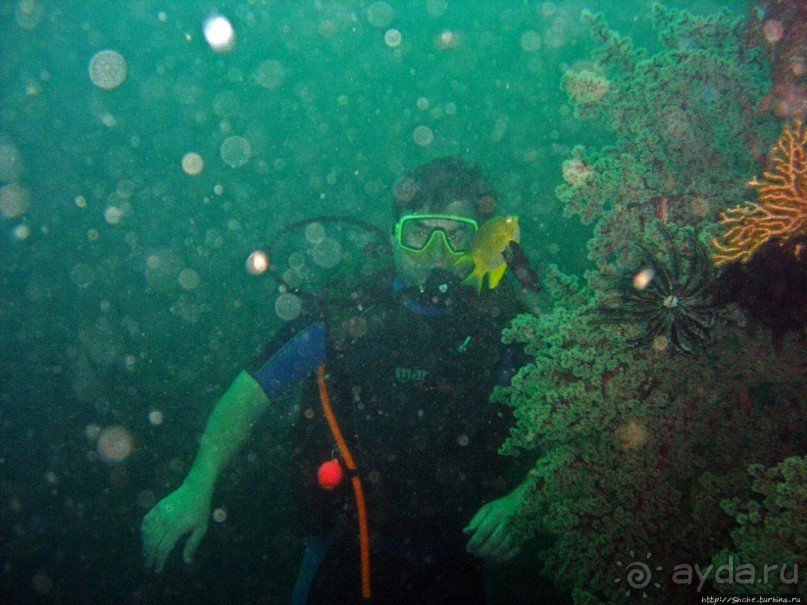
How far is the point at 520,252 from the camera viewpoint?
287cm

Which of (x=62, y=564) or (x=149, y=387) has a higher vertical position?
(x=149, y=387)

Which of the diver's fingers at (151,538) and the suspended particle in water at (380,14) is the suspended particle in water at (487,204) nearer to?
the diver's fingers at (151,538)

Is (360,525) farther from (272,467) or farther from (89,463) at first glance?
(89,463)

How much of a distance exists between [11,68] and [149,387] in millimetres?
23006

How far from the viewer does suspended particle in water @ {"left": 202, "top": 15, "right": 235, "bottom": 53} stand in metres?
31.8

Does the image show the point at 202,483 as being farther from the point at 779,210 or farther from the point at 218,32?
the point at 218,32

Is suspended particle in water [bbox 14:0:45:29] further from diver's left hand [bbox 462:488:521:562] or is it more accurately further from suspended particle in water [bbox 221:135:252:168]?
diver's left hand [bbox 462:488:521:562]

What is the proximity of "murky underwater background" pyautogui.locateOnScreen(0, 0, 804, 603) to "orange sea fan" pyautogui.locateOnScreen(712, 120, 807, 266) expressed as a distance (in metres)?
2.44

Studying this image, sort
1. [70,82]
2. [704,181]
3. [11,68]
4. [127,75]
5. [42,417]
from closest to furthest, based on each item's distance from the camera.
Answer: [704,181], [42,417], [11,68], [70,82], [127,75]

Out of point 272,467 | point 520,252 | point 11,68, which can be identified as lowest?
point 272,467

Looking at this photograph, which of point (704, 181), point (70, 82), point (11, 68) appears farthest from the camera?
point (70, 82)

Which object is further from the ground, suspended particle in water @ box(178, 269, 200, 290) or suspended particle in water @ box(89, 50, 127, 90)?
suspended particle in water @ box(89, 50, 127, 90)

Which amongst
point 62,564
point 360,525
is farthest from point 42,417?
point 360,525

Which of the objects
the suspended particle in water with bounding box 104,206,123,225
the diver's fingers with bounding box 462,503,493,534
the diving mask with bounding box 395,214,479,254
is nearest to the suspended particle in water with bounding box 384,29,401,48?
the suspended particle in water with bounding box 104,206,123,225
